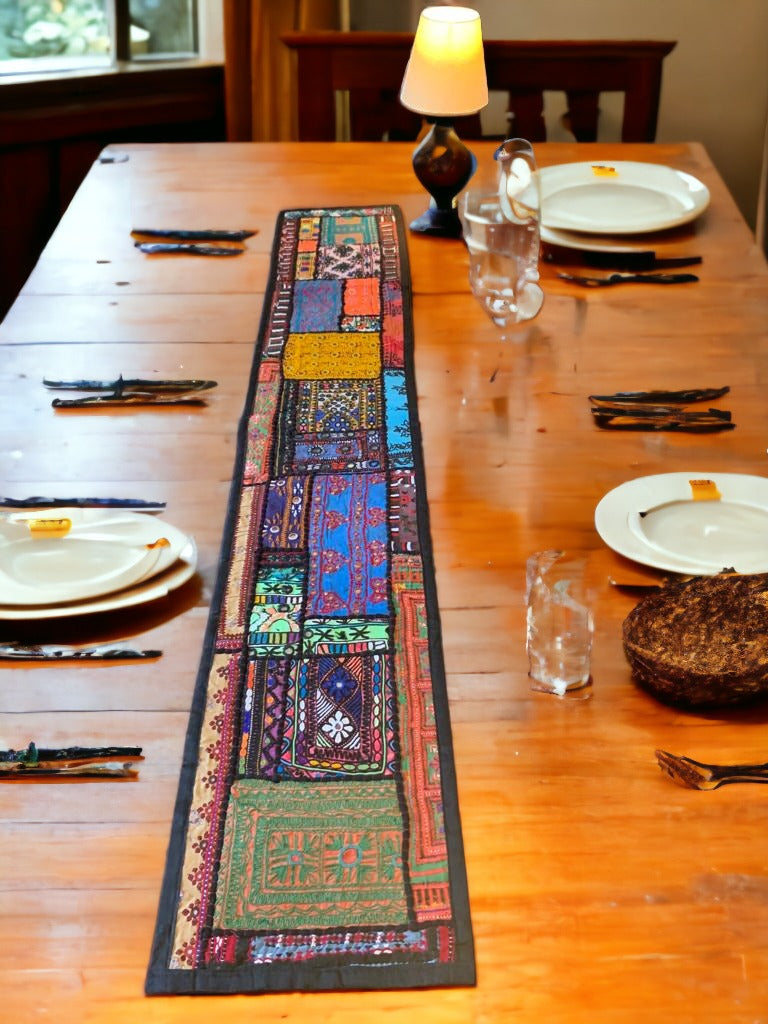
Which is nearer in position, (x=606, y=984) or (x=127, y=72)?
(x=606, y=984)

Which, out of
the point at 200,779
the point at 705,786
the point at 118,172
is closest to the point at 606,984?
the point at 705,786

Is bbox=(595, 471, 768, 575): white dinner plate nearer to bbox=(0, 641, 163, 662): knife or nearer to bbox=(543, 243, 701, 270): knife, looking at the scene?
bbox=(0, 641, 163, 662): knife

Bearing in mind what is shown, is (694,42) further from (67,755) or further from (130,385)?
(67,755)

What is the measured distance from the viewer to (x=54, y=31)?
10.7ft

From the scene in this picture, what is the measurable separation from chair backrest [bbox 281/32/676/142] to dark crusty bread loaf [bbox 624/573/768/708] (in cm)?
164

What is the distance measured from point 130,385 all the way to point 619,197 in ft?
3.18

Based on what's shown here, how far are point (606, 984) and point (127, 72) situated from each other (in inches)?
118

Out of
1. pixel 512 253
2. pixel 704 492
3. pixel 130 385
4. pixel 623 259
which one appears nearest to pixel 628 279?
pixel 623 259

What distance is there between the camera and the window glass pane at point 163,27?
3.32m

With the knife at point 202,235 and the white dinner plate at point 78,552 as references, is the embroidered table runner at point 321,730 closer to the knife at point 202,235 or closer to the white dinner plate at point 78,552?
the white dinner plate at point 78,552

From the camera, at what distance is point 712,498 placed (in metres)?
1.31

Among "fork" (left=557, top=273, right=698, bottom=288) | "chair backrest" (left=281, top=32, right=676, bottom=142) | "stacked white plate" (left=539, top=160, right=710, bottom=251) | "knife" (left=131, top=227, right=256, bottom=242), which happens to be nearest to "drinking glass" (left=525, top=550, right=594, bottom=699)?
"fork" (left=557, top=273, right=698, bottom=288)

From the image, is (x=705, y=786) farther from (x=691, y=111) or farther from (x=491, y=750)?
(x=691, y=111)

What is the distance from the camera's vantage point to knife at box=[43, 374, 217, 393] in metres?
1.58
